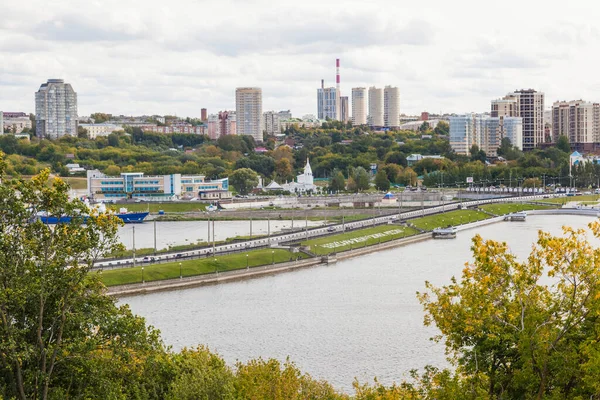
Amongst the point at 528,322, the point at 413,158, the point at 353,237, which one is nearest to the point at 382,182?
the point at 413,158

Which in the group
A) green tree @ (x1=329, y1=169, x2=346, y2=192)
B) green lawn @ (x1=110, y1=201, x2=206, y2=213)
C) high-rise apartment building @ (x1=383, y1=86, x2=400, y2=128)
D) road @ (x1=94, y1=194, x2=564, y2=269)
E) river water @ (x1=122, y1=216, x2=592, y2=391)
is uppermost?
high-rise apartment building @ (x1=383, y1=86, x2=400, y2=128)

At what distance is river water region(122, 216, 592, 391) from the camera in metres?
18.5

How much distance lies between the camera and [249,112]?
12244 cm

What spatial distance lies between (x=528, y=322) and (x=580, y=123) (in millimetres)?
96680

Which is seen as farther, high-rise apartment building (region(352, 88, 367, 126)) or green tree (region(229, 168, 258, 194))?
high-rise apartment building (region(352, 88, 367, 126))

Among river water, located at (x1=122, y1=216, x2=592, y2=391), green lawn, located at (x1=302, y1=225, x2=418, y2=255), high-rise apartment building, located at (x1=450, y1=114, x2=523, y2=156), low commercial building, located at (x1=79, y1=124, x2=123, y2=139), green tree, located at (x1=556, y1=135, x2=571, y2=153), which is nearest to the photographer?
river water, located at (x1=122, y1=216, x2=592, y2=391)

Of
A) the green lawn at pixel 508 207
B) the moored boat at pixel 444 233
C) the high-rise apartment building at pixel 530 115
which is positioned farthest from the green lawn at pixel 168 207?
the high-rise apartment building at pixel 530 115

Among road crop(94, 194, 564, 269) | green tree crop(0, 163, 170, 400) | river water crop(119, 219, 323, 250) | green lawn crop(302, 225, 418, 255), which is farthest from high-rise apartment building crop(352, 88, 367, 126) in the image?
green tree crop(0, 163, 170, 400)

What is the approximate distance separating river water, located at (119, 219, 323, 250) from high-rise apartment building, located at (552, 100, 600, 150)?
5632 centimetres

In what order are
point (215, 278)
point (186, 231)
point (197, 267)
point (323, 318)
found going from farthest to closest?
point (186, 231) < point (197, 267) < point (215, 278) < point (323, 318)

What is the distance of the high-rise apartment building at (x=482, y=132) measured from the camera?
93.9 metres

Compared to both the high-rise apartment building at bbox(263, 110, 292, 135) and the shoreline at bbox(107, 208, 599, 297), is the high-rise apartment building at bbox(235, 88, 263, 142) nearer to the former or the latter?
the high-rise apartment building at bbox(263, 110, 292, 135)

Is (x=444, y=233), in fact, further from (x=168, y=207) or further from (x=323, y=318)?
(x=168, y=207)

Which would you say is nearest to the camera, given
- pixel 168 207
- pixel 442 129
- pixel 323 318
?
pixel 323 318
